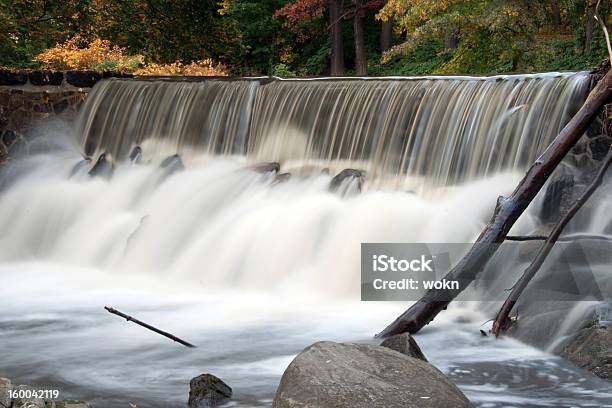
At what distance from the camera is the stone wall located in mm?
14234

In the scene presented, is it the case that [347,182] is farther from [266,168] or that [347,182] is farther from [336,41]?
[336,41]

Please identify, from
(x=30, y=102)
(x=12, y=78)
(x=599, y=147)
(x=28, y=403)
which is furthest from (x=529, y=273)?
(x=12, y=78)

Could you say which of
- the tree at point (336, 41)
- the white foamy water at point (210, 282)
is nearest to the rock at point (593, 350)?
the white foamy water at point (210, 282)

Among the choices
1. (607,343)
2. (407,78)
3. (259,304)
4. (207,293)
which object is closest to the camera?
(607,343)

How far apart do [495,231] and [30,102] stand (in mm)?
9626

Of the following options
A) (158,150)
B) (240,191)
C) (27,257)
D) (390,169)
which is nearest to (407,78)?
(390,169)

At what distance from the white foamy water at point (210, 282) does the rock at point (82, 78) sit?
1.22 metres

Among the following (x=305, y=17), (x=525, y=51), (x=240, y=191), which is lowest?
(x=240, y=191)

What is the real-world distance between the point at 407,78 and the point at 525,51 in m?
6.44

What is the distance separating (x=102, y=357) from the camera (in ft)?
23.2

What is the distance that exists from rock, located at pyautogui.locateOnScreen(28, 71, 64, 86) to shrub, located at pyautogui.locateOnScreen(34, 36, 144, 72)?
2185 millimetres

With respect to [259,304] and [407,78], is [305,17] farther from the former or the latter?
[259,304]

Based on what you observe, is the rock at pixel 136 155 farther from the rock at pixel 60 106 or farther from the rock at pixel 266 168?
the rock at pixel 266 168

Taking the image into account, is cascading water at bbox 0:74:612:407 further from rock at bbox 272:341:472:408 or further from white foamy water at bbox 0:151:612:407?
rock at bbox 272:341:472:408
